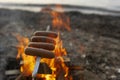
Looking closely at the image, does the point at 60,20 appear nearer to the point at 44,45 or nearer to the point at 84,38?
the point at 84,38

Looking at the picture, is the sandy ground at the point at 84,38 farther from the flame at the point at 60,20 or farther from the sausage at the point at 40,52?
the sausage at the point at 40,52

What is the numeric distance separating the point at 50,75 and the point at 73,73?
62 cm

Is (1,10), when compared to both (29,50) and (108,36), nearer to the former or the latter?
(108,36)

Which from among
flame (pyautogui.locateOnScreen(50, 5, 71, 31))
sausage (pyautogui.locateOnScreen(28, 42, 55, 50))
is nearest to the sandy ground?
flame (pyautogui.locateOnScreen(50, 5, 71, 31))

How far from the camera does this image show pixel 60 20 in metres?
10.6

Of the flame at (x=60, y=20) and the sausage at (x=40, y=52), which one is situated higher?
the flame at (x=60, y=20)

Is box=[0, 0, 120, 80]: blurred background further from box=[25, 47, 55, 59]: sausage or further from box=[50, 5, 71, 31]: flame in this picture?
box=[25, 47, 55, 59]: sausage

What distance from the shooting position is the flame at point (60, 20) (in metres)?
10.1

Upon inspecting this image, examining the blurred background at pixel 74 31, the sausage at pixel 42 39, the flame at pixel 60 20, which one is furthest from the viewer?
the flame at pixel 60 20

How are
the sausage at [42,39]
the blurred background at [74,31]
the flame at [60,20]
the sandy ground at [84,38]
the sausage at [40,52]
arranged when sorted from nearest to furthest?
the sausage at [40,52], the sausage at [42,39], the blurred background at [74,31], the sandy ground at [84,38], the flame at [60,20]

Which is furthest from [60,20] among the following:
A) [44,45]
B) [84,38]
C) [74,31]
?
[44,45]

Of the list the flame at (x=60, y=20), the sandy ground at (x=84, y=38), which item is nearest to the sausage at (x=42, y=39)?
the sandy ground at (x=84, y=38)

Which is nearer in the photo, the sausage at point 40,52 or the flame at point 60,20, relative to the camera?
the sausage at point 40,52

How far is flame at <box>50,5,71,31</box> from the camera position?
10.1 m
